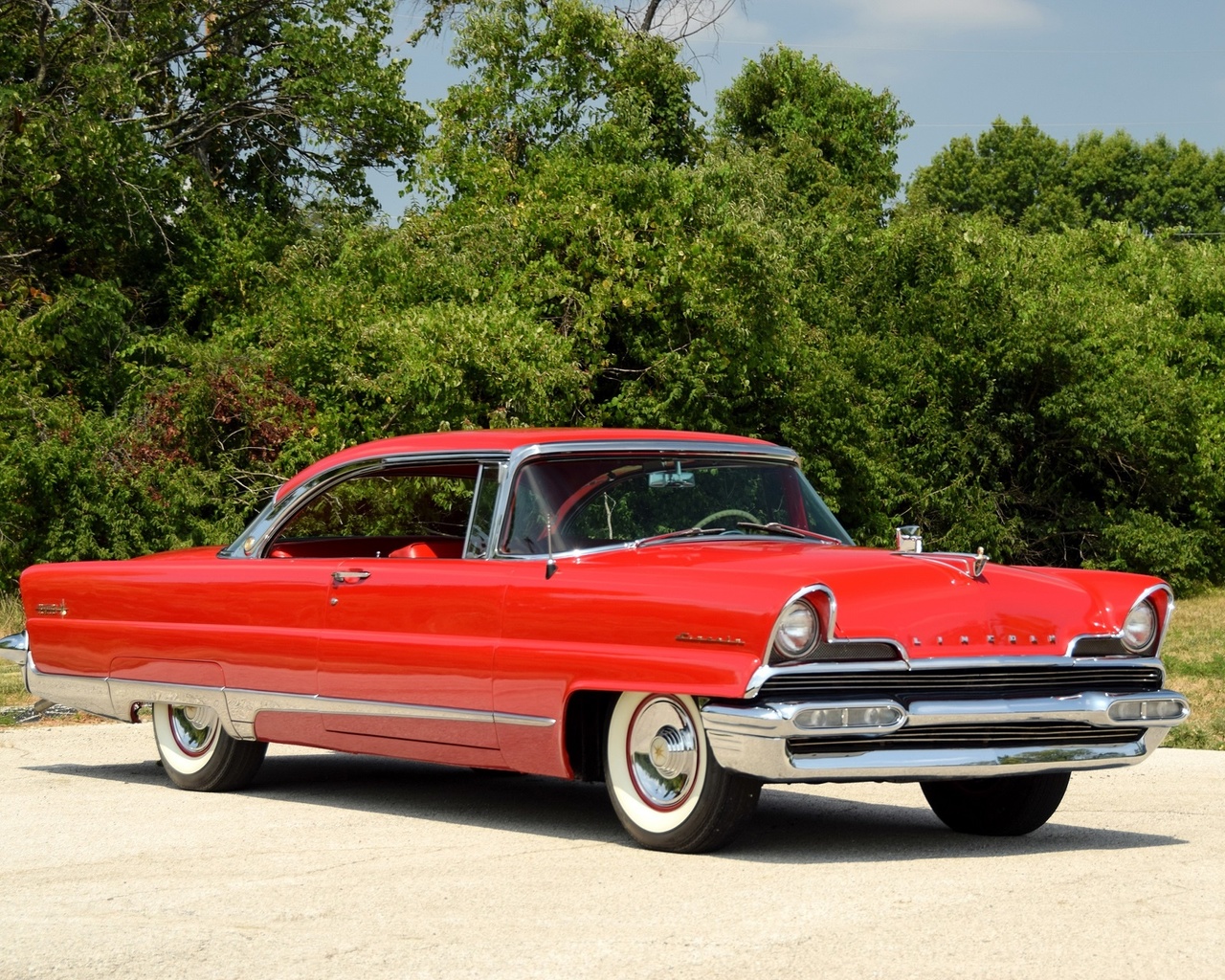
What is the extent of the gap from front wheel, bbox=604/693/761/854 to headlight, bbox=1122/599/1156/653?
167cm

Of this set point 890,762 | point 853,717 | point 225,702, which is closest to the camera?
point 853,717

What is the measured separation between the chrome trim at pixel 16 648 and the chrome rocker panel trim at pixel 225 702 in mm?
66

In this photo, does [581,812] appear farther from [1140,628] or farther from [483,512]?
[1140,628]

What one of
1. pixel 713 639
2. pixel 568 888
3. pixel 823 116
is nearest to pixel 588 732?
pixel 713 639

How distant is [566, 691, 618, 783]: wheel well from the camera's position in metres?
6.62

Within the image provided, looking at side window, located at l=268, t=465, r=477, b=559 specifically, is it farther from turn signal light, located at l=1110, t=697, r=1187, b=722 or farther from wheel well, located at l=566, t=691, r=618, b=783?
turn signal light, located at l=1110, t=697, r=1187, b=722

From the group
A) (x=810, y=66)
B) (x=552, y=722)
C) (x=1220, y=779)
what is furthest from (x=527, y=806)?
(x=810, y=66)

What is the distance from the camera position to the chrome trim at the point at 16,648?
30.5 ft

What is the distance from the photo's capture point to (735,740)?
584 cm

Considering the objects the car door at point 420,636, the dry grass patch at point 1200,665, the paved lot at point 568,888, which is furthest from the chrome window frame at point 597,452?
the dry grass patch at point 1200,665

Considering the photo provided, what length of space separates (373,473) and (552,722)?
6.67 ft

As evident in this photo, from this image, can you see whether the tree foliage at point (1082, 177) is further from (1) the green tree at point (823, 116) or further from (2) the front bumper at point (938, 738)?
(2) the front bumper at point (938, 738)

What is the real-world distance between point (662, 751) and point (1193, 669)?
12606mm

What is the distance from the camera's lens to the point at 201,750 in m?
8.48
